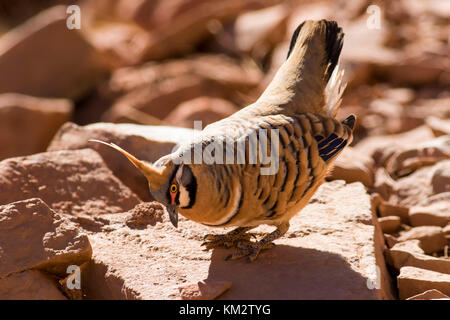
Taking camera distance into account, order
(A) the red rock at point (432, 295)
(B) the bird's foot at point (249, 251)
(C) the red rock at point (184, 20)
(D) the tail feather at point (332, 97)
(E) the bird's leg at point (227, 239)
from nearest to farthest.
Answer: (A) the red rock at point (432, 295)
(B) the bird's foot at point (249, 251)
(E) the bird's leg at point (227, 239)
(D) the tail feather at point (332, 97)
(C) the red rock at point (184, 20)

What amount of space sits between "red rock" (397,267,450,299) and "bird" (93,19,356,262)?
840 mm

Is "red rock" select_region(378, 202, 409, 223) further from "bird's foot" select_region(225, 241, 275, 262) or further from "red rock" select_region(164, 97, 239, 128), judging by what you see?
"red rock" select_region(164, 97, 239, 128)

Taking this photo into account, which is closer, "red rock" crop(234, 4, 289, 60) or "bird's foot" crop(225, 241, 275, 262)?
"bird's foot" crop(225, 241, 275, 262)

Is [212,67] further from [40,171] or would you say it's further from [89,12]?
[89,12]

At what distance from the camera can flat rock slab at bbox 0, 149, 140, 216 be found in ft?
16.3

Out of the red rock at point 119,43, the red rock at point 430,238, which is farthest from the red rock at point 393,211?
the red rock at point 119,43

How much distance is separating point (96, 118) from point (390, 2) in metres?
5.55

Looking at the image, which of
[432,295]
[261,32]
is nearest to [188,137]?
[432,295]

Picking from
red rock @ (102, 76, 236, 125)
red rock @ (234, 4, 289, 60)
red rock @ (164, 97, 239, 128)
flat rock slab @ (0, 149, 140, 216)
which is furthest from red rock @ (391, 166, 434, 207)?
red rock @ (234, 4, 289, 60)

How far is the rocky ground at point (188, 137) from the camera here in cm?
399

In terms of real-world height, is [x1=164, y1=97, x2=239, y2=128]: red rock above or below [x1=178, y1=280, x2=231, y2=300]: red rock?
above

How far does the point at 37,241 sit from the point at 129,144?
1773mm

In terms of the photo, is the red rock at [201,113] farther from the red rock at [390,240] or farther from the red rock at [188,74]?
the red rock at [390,240]

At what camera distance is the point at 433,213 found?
5227mm
